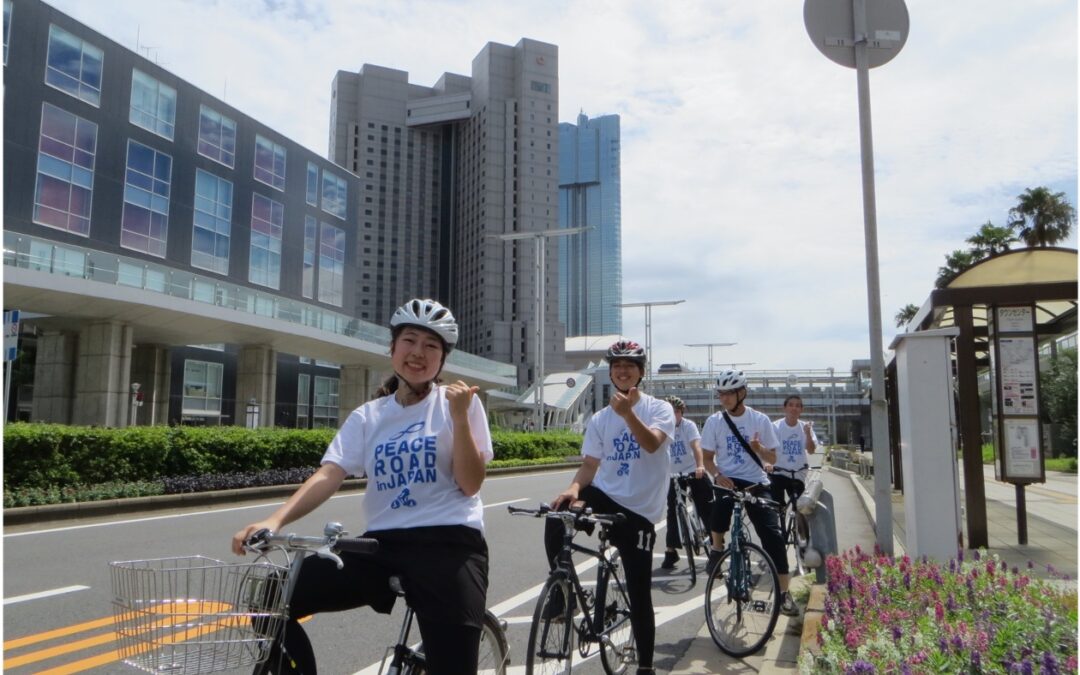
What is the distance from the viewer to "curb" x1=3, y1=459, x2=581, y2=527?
1138cm

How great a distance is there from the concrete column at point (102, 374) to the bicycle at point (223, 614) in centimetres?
2961

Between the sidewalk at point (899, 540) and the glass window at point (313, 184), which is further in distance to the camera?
the glass window at point (313, 184)

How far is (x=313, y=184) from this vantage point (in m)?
46.9

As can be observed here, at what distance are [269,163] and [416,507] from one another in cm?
4384

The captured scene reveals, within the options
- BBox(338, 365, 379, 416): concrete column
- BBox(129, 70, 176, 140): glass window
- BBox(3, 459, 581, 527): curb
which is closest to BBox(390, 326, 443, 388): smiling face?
BBox(3, 459, 581, 527): curb

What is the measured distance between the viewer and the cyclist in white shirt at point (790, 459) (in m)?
8.05

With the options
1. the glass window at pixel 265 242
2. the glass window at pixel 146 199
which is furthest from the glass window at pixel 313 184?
the glass window at pixel 146 199

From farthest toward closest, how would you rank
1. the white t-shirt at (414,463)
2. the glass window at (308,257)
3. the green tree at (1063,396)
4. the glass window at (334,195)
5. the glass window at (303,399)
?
the glass window at (303,399) → the glass window at (334,195) → the glass window at (308,257) → the green tree at (1063,396) → the white t-shirt at (414,463)

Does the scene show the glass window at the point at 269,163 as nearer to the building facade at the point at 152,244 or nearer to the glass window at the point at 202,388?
the building facade at the point at 152,244

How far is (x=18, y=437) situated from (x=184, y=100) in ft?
96.0

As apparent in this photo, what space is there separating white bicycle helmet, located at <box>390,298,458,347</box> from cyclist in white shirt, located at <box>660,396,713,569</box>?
13.9ft

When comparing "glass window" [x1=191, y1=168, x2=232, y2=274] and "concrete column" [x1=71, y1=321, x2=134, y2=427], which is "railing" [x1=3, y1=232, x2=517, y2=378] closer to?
"concrete column" [x1=71, y1=321, x2=134, y2=427]

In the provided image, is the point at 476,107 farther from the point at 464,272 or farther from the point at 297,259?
the point at 297,259

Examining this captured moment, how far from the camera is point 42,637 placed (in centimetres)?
546
